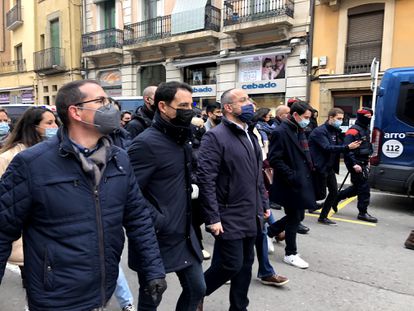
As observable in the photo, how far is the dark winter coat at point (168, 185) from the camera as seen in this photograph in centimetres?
239

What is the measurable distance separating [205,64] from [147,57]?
334cm

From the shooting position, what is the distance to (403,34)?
37.2 ft

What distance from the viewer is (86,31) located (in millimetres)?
21328

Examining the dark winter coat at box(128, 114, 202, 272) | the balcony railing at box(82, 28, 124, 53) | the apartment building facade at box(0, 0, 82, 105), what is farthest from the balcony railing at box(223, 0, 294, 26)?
the dark winter coat at box(128, 114, 202, 272)

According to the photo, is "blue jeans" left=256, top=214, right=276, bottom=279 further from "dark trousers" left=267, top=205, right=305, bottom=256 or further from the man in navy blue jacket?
the man in navy blue jacket

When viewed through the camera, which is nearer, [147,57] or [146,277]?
[146,277]

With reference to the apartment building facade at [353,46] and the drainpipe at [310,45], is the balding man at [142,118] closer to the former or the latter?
the apartment building facade at [353,46]

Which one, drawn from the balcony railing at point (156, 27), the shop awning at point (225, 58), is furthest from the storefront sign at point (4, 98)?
the shop awning at point (225, 58)

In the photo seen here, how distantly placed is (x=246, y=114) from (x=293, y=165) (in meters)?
1.21


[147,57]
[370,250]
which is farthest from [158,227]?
[147,57]

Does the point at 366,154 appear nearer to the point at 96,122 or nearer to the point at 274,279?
the point at 274,279

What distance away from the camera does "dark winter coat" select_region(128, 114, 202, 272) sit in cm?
239

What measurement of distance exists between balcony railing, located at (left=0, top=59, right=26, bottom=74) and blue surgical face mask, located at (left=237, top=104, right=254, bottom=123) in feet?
86.6

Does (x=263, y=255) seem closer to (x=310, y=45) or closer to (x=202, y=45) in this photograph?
(x=310, y=45)
